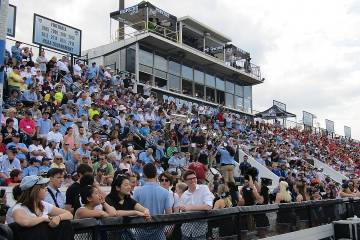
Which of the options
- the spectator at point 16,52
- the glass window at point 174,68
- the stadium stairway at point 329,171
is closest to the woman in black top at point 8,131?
the spectator at point 16,52

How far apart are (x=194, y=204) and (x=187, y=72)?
26985 mm

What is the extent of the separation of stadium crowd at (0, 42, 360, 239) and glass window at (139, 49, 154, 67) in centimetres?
230

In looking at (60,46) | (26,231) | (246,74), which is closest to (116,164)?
(26,231)

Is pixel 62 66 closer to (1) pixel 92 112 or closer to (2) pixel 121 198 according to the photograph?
(1) pixel 92 112

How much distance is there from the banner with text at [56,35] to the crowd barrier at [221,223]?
56.4 ft

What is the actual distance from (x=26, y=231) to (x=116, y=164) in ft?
28.9

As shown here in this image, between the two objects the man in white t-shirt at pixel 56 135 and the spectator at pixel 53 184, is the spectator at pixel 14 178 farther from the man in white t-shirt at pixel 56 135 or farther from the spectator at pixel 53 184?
the spectator at pixel 53 184

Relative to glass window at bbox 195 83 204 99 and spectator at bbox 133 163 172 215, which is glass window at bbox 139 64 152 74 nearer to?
glass window at bbox 195 83 204 99

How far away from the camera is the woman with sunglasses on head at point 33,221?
12.1 ft

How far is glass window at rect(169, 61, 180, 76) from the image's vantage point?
31.2 m

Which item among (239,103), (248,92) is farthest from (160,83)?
(248,92)

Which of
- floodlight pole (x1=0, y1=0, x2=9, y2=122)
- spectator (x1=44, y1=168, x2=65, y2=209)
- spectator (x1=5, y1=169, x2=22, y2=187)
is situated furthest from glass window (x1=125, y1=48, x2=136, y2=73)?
floodlight pole (x1=0, y1=0, x2=9, y2=122)

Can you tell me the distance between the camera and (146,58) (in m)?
28.8

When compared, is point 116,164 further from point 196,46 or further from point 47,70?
point 196,46
